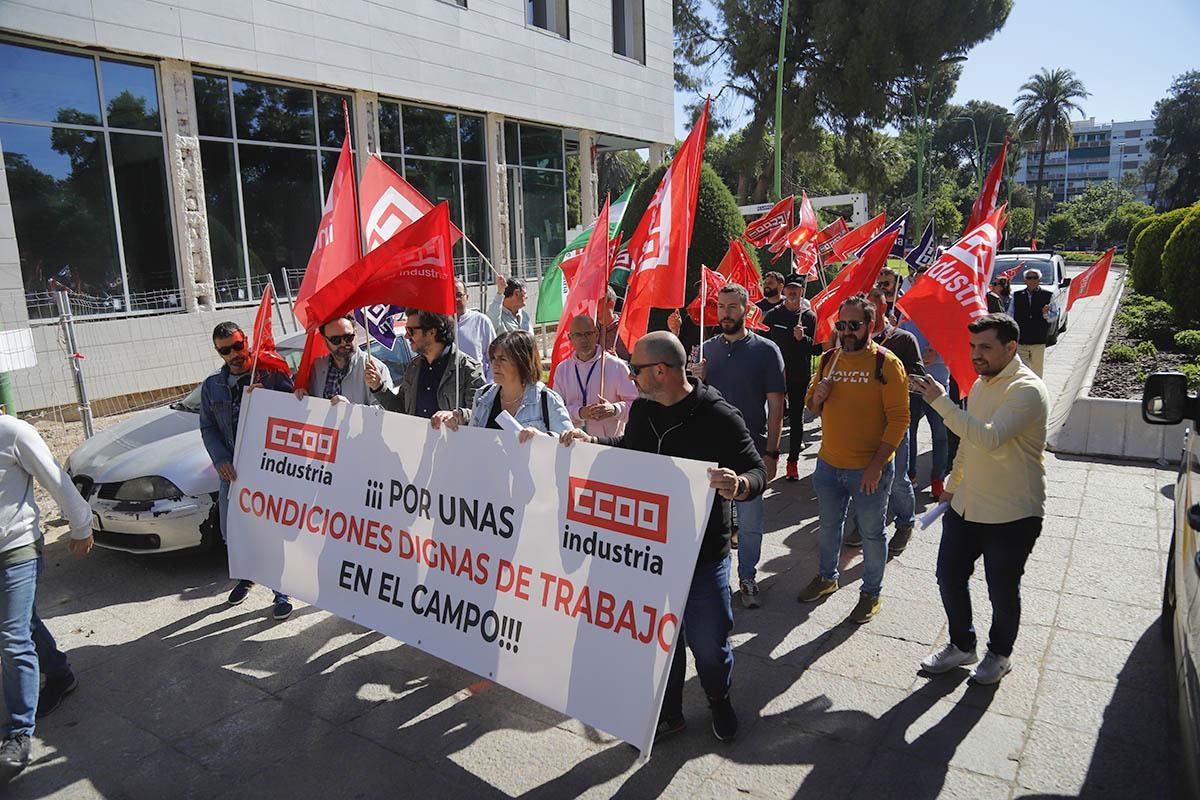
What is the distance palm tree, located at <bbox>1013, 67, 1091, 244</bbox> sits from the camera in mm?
83188

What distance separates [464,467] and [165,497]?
3136 mm

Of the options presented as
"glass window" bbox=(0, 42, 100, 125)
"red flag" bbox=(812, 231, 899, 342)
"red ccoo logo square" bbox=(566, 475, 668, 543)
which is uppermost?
"glass window" bbox=(0, 42, 100, 125)

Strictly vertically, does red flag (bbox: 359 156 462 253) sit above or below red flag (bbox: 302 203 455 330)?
above

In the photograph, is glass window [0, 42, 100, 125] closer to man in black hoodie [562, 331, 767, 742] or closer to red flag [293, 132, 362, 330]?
red flag [293, 132, 362, 330]

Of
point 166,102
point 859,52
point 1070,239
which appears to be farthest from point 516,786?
point 1070,239

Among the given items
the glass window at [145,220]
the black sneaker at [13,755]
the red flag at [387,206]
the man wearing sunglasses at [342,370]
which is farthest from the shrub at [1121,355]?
the glass window at [145,220]

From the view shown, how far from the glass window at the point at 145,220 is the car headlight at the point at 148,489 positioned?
28.4 feet

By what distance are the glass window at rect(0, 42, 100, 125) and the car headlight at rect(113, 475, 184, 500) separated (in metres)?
8.95

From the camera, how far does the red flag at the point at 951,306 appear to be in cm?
455

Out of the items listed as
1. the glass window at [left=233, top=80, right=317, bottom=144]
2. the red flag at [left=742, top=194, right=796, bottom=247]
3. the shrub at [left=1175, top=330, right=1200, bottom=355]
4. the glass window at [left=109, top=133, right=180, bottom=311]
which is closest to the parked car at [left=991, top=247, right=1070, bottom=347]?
the shrub at [left=1175, top=330, right=1200, bottom=355]

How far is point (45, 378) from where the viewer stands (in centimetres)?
1103

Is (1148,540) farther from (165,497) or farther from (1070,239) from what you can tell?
(1070,239)

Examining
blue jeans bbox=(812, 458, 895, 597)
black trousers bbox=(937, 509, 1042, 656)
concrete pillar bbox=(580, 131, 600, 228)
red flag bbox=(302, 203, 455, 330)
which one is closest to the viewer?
black trousers bbox=(937, 509, 1042, 656)

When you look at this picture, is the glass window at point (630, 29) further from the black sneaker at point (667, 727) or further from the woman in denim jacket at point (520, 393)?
the black sneaker at point (667, 727)
